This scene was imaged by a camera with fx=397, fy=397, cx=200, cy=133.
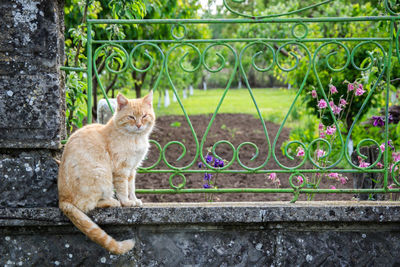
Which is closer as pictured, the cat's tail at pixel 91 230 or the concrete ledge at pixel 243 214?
the cat's tail at pixel 91 230

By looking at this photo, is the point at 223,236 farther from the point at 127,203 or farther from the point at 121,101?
the point at 121,101

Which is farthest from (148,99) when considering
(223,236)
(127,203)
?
(223,236)

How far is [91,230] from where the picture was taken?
242 centimetres

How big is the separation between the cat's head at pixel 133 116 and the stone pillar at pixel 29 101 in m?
0.39

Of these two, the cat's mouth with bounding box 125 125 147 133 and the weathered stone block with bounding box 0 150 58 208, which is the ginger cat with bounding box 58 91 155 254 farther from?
the weathered stone block with bounding box 0 150 58 208

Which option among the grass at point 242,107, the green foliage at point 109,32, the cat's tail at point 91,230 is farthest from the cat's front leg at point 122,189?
the grass at point 242,107

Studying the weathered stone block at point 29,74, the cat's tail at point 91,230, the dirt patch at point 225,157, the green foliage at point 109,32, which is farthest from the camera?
the dirt patch at point 225,157

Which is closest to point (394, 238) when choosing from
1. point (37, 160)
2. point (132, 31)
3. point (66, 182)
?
point (66, 182)

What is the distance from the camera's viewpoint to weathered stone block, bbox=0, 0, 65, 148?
253 centimetres

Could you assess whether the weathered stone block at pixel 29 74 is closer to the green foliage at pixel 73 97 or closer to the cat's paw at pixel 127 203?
the green foliage at pixel 73 97

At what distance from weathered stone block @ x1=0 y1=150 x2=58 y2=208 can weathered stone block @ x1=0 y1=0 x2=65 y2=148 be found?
0.09 m

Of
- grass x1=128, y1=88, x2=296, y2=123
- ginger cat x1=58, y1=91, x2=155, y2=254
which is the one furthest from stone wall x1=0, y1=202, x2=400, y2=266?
grass x1=128, y1=88, x2=296, y2=123

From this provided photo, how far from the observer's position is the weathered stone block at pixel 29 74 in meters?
2.53

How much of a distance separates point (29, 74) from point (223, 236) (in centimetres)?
165
